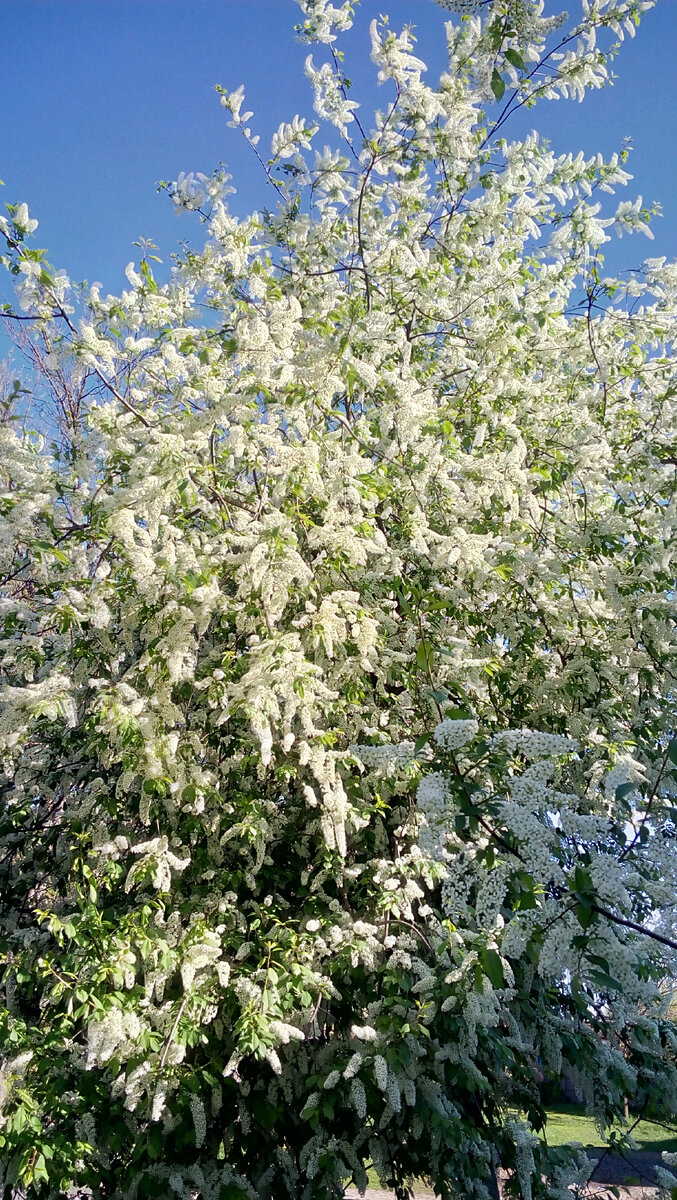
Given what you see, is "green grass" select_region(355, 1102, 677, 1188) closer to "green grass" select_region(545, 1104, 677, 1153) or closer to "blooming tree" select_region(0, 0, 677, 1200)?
"green grass" select_region(545, 1104, 677, 1153)

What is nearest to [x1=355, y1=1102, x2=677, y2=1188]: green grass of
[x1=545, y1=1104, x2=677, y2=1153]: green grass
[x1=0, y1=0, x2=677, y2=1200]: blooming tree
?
[x1=545, y1=1104, x2=677, y2=1153]: green grass

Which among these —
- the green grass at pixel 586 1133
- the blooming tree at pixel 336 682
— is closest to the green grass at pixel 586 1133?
the green grass at pixel 586 1133

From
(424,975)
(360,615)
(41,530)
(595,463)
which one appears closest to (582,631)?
(595,463)

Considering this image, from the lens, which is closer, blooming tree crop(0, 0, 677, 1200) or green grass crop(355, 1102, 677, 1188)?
blooming tree crop(0, 0, 677, 1200)

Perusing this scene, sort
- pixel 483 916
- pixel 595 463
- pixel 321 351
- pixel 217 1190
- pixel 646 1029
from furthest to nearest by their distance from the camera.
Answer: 1. pixel 595 463
2. pixel 646 1029
3. pixel 321 351
4. pixel 217 1190
5. pixel 483 916

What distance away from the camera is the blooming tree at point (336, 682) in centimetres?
294

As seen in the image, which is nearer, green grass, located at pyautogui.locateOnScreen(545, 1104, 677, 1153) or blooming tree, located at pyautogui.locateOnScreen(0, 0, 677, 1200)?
blooming tree, located at pyautogui.locateOnScreen(0, 0, 677, 1200)

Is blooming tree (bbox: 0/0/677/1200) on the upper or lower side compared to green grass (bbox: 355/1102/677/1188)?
upper

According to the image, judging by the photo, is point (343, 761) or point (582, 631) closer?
point (343, 761)

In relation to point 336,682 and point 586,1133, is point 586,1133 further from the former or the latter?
point 336,682

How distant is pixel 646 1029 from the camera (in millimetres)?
3576

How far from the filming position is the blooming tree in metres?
2.94

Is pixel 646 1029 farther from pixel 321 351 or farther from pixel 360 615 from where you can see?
pixel 321 351

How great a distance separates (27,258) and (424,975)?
3.24 meters
